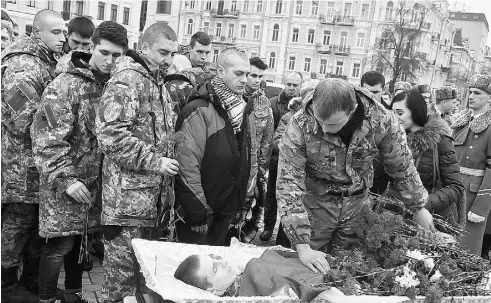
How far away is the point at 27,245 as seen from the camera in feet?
13.8

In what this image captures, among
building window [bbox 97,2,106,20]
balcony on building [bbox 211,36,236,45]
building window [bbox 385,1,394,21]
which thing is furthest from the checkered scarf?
building window [bbox 385,1,394,21]

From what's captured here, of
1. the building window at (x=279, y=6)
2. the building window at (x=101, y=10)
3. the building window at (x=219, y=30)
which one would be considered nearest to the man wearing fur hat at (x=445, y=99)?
the building window at (x=101, y=10)

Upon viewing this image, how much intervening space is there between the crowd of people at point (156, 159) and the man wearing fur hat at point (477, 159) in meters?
0.67

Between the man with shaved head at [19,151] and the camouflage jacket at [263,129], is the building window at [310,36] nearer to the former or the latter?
the camouflage jacket at [263,129]

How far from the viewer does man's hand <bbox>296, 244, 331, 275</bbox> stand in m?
2.94

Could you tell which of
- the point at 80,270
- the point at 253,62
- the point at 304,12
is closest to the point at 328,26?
the point at 304,12

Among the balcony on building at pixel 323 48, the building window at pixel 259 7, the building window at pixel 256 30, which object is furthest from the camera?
the balcony on building at pixel 323 48

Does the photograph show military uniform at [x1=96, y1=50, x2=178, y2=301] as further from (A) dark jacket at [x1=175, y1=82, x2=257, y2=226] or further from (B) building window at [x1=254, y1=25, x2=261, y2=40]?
(B) building window at [x1=254, y1=25, x2=261, y2=40]

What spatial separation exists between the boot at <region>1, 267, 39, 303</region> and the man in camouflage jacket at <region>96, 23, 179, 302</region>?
0.84m

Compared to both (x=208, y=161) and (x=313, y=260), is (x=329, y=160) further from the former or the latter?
(x=208, y=161)

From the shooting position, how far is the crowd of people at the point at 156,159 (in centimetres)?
330

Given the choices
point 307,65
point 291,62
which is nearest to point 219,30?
point 291,62

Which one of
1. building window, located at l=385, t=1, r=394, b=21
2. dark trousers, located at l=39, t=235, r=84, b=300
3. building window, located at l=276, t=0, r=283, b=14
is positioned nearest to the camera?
dark trousers, located at l=39, t=235, r=84, b=300

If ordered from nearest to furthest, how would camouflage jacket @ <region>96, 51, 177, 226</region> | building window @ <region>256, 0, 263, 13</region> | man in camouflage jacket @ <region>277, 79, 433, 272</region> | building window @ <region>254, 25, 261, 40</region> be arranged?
man in camouflage jacket @ <region>277, 79, 433, 272</region> < camouflage jacket @ <region>96, 51, 177, 226</region> < building window @ <region>254, 25, 261, 40</region> < building window @ <region>256, 0, 263, 13</region>
